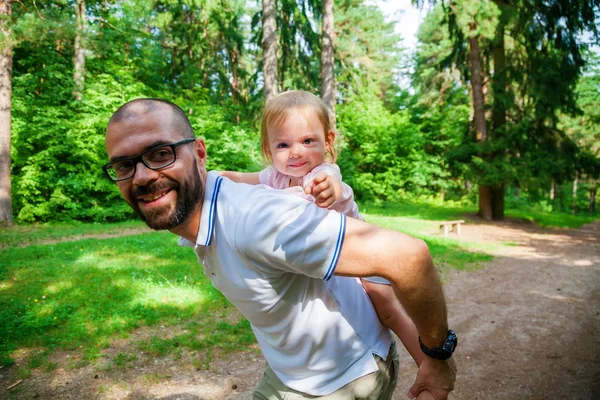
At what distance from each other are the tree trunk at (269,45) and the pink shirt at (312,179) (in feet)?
29.4

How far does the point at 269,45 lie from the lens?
36.0 feet

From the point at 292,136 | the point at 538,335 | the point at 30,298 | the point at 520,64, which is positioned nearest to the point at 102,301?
the point at 30,298

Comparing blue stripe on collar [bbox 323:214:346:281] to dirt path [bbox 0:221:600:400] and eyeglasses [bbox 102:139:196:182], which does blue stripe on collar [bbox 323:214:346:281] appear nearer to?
eyeglasses [bbox 102:139:196:182]

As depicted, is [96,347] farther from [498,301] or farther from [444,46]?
[444,46]

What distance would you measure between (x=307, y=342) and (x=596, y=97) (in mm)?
33829

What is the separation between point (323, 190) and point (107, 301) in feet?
15.8

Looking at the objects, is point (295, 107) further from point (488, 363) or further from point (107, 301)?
point (107, 301)

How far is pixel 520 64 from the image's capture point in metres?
15.2


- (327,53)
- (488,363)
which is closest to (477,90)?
(327,53)

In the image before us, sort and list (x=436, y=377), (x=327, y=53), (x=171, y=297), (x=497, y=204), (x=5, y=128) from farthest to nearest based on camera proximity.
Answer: (x=497, y=204)
(x=327, y=53)
(x=5, y=128)
(x=171, y=297)
(x=436, y=377)

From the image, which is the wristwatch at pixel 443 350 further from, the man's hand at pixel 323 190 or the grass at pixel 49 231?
the grass at pixel 49 231

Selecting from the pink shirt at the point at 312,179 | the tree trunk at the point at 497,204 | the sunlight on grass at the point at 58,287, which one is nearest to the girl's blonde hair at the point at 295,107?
the pink shirt at the point at 312,179

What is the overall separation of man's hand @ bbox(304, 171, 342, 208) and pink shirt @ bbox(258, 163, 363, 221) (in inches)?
1.4

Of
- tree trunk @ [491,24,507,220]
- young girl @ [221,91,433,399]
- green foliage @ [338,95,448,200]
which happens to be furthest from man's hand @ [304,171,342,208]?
green foliage @ [338,95,448,200]
